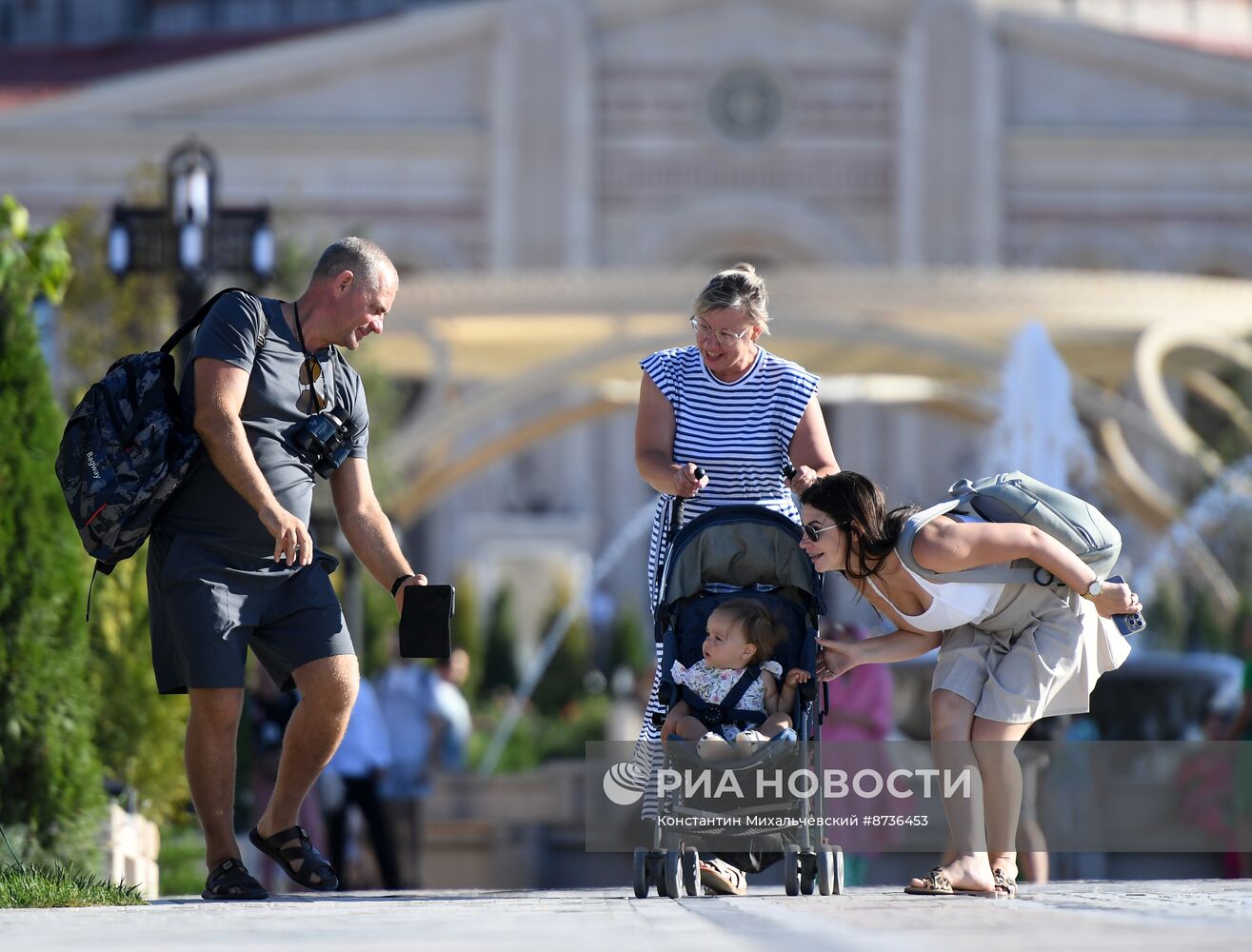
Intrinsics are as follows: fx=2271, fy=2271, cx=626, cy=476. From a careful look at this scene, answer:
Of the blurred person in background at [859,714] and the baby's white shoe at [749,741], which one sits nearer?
the baby's white shoe at [749,741]

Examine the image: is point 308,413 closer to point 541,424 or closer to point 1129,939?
point 1129,939

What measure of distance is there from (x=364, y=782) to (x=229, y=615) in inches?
197

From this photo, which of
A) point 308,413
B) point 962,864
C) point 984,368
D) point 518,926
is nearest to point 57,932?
point 518,926

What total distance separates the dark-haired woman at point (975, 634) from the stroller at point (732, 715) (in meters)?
0.15

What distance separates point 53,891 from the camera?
18.1ft

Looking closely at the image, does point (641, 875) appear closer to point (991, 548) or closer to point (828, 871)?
point (828, 871)

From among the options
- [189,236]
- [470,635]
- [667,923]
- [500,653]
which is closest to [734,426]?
[667,923]

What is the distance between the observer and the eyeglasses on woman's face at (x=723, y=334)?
621 cm

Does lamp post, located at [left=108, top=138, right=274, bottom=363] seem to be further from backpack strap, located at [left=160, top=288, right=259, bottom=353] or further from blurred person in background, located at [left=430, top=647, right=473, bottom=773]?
backpack strap, located at [left=160, top=288, right=259, bottom=353]

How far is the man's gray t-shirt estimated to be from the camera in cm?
574

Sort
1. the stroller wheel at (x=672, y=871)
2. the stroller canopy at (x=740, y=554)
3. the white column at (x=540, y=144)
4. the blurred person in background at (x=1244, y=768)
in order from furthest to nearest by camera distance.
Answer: the white column at (x=540, y=144) < the blurred person in background at (x=1244, y=768) < the stroller canopy at (x=740, y=554) < the stroller wheel at (x=672, y=871)

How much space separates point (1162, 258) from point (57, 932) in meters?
31.7

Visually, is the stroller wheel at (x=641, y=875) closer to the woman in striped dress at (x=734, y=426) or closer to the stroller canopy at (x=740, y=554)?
the woman in striped dress at (x=734, y=426)

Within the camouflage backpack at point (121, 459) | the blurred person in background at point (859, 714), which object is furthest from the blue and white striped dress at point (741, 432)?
the blurred person in background at point (859, 714)
